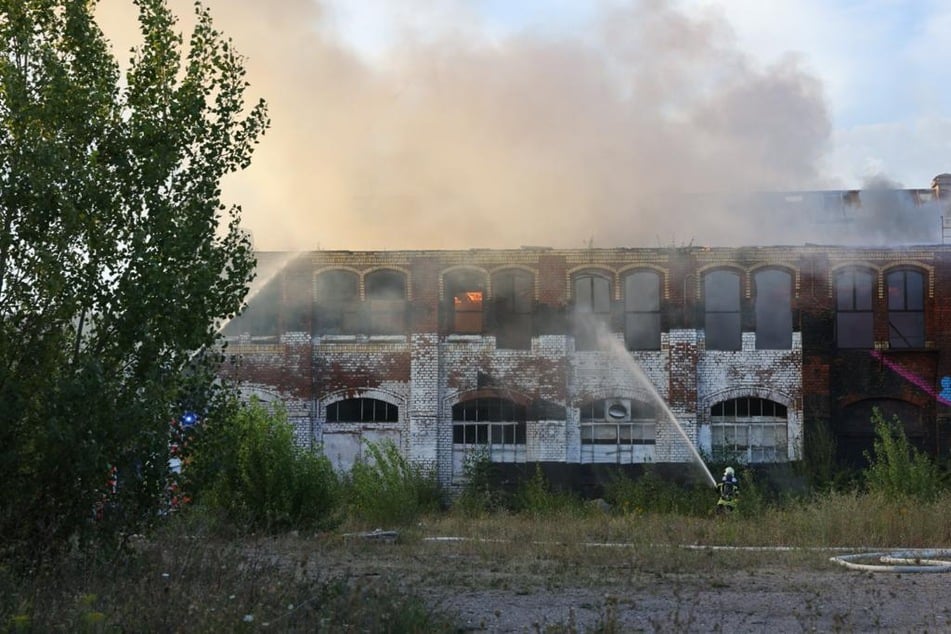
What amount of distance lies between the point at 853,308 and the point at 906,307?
1294 mm

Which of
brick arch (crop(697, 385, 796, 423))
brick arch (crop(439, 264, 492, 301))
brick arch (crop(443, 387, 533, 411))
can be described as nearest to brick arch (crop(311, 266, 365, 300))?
brick arch (crop(439, 264, 492, 301))

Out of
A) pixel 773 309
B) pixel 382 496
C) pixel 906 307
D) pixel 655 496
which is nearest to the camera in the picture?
pixel 382 496

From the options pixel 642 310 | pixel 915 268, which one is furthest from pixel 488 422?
pixel 915 268

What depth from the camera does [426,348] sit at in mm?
29750

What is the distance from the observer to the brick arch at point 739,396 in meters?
29.2

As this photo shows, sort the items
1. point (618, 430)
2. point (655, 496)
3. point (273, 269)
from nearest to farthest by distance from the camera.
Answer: point (655, 496) < point (618, 430) < point (273, 269)

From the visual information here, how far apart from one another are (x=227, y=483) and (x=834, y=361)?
16260mm

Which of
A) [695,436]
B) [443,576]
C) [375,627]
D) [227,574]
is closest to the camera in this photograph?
[375,627]

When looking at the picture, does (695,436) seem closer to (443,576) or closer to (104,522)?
(443,576)

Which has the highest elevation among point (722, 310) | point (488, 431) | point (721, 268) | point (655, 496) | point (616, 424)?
point (721, 268)

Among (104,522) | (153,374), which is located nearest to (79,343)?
(153,374)

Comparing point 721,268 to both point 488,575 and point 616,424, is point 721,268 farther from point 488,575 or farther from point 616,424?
point 488,575

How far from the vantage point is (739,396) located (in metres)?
29.3

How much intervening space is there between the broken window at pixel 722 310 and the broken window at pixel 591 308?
2507 millimetres
